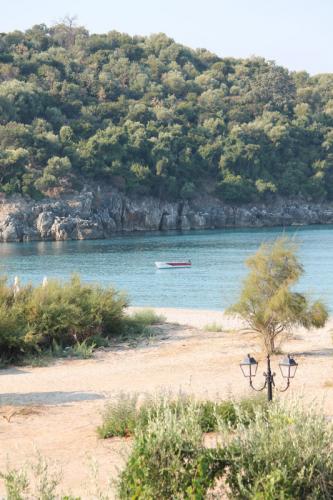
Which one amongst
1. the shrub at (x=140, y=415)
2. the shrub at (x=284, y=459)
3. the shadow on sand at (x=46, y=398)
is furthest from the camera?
the shadow on sand at (x=46, y=398)

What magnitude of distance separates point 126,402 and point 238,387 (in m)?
3.93

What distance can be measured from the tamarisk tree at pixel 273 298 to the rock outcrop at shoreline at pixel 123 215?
227ft

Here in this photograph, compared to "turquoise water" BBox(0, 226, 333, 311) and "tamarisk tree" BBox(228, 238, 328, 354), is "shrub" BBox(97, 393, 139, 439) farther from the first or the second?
"turquoise water" BBox(0, 226, 333, 311)

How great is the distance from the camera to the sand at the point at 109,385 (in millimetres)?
9844

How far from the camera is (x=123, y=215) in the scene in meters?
99.9

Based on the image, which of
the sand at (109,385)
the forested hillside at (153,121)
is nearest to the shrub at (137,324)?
the sand at (109,385)

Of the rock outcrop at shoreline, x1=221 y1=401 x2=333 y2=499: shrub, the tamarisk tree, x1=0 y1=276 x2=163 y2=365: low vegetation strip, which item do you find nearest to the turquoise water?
the rock outcrop at shoreline

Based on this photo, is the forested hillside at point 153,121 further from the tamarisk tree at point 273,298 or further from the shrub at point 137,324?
the tamarisk tree at point 273,298

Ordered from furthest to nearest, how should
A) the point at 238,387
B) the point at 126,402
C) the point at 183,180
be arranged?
the point at 183,180 < the point at 238,387 < the point at 126,402

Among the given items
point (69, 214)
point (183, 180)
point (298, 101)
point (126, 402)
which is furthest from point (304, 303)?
point (298, 101)

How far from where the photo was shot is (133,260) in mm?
62750

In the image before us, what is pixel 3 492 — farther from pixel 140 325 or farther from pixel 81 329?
pixel 140 325

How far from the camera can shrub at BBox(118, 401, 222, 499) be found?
670 centimetres

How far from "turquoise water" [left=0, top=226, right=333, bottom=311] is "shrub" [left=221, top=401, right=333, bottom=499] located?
2051 centimetres
